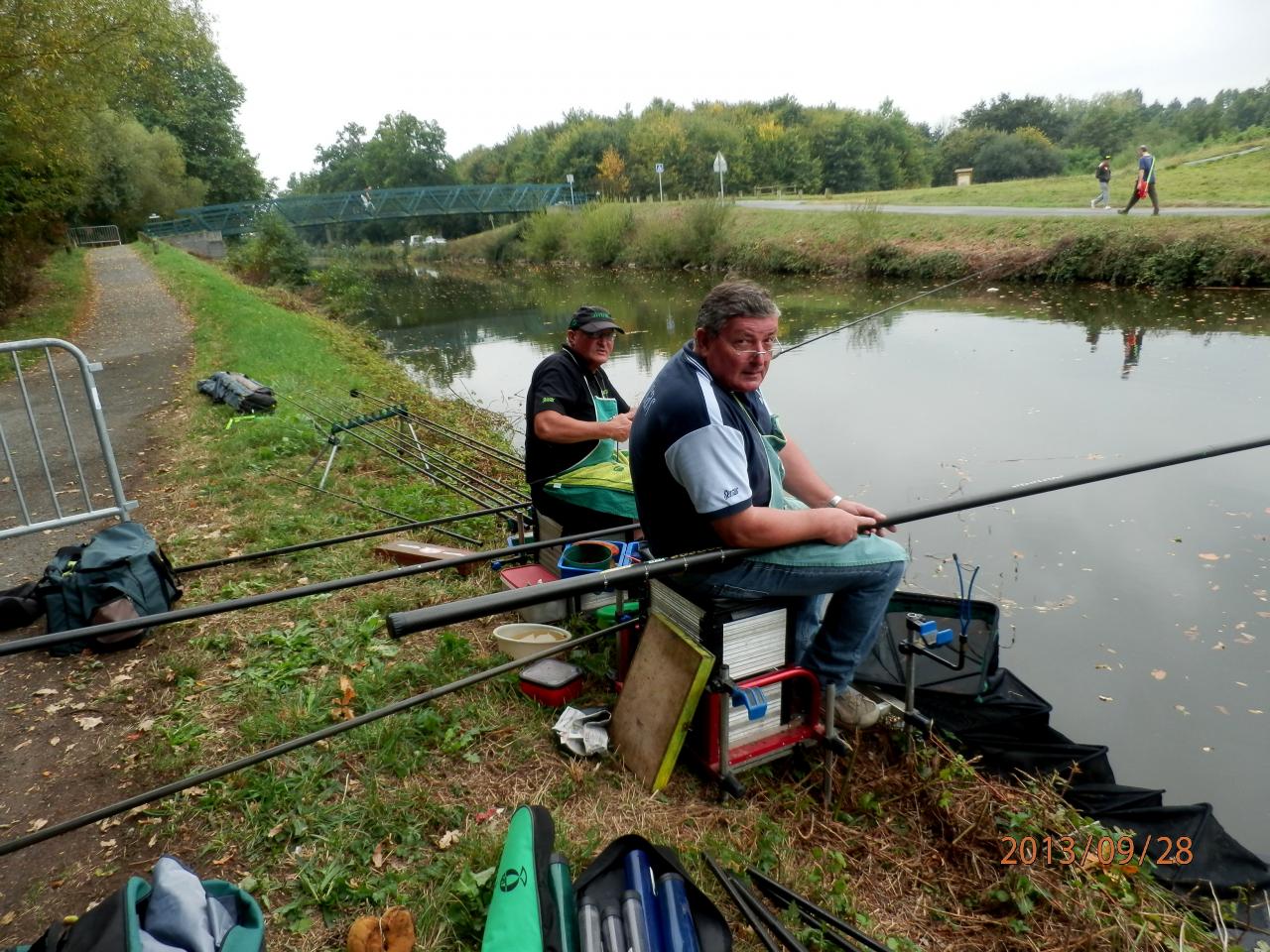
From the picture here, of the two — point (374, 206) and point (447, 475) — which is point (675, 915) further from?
point (374, 206)

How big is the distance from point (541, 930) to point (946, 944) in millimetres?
1297

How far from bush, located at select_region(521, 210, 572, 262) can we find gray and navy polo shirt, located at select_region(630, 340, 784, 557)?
3724 cm

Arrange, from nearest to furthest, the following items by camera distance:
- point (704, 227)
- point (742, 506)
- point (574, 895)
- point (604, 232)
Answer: point (574, 895)
point (742, 506)
point (704, 227)
point (604, 232)

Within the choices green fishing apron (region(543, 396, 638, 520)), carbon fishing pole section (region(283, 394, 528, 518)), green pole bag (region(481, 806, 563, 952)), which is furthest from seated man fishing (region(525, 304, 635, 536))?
green pole bag (region(481, 806, 563, 952))

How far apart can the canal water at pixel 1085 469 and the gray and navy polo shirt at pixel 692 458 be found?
1.99m

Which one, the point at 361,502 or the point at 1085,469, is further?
the point at 1085,469

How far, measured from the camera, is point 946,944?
248 cm

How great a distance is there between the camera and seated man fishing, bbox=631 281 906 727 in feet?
8.29

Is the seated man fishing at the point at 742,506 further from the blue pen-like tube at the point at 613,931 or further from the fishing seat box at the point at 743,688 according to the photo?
the blue pen-like tube at the point at 613,931

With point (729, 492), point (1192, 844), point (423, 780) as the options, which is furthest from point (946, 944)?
point (423, 780)

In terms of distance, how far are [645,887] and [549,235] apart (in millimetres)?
39458

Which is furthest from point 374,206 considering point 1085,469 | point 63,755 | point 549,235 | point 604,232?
point 63,755

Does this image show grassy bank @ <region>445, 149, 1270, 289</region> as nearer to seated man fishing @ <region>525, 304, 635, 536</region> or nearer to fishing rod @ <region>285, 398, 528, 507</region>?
fishing rod @ <region>285, 398, 528, 507</region>

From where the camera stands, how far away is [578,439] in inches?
161
